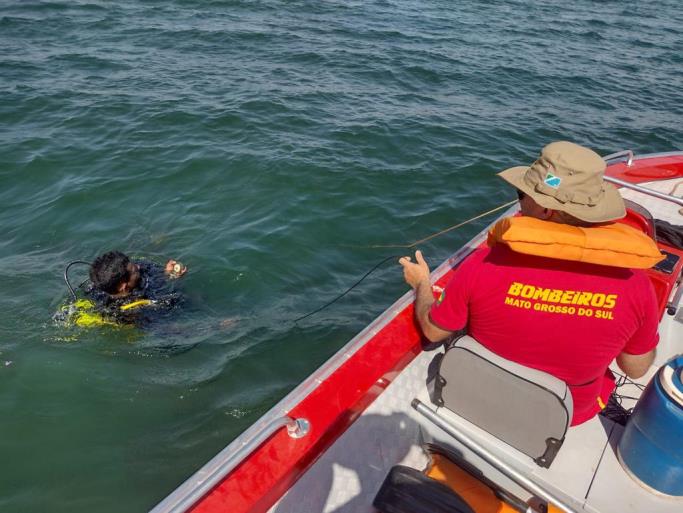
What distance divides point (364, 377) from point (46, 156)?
6.94 metres

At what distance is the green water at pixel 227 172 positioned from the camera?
387cm

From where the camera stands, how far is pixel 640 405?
2.25 metres

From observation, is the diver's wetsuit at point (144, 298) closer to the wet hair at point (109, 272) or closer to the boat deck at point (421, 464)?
the wet hair at point (109, 272)

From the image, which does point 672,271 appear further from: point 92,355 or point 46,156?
point 46,156

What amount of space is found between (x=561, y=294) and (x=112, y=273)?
11.1 ft

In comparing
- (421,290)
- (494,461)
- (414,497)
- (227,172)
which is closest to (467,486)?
(494,461)

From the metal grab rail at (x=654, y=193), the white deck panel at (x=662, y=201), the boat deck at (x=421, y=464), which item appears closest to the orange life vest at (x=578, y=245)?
the boat deck at (x=421, y=464)

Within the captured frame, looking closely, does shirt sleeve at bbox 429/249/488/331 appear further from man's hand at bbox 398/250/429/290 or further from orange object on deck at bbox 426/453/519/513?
orange object on deck at bbox 426/453/519/513

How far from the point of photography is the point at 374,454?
2551 millimetres

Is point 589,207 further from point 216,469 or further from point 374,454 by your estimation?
point 216,469

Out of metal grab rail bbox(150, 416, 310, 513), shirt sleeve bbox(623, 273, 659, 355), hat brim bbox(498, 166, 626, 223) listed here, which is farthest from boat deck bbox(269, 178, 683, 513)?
hat brim bbox(498, 166, 626, 223)

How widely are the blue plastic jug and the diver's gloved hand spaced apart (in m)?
3.86

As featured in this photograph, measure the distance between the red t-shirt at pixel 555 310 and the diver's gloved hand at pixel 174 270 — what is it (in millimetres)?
3207

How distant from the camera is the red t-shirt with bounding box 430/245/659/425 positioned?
1986 mm
